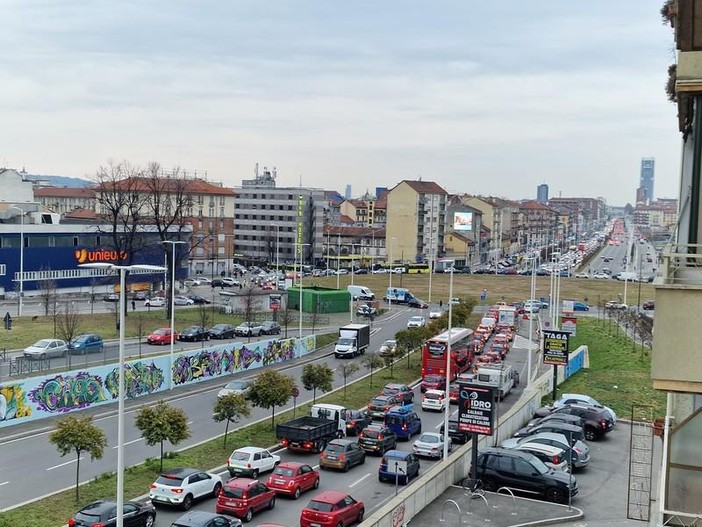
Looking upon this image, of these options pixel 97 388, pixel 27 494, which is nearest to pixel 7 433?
pixel 97 388

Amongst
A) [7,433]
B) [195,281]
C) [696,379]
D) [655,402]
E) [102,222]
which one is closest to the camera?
[696,379]

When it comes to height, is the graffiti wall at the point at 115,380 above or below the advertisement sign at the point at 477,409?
below

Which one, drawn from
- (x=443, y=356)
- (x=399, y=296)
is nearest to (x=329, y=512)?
(x=443, y=356)

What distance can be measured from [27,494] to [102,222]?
2553 inches

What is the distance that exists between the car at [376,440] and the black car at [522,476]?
6.31m

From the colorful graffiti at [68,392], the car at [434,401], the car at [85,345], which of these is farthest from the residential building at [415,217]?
the colorful graffiti at [68,392]

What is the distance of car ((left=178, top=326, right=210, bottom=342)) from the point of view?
55969 millimetres

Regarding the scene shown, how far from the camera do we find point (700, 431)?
8539 millimetres

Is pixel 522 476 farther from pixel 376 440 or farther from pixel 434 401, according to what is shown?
pixel 434 401

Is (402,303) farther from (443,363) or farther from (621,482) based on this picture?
(621,482)

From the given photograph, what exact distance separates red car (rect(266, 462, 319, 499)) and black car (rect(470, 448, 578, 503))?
532 centimetres

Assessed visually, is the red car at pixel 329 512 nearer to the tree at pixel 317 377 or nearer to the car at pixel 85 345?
the tree at pixel 317 377

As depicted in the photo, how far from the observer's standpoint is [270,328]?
6175 centimetres

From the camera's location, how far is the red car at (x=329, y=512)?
21391mm
